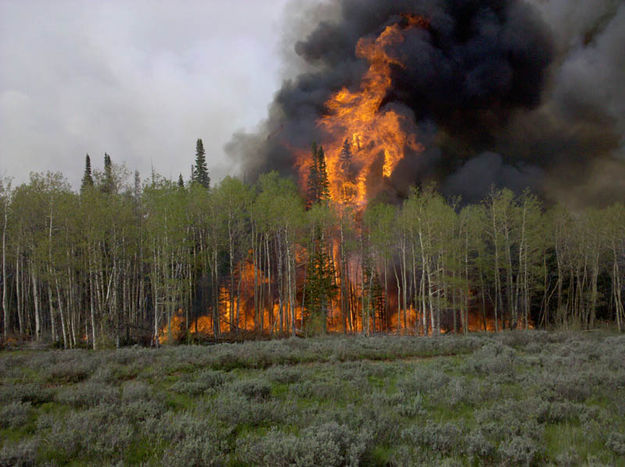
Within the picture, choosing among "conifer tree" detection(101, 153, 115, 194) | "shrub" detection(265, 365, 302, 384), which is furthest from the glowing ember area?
"shrub" detection(265, 365, 302, 384)

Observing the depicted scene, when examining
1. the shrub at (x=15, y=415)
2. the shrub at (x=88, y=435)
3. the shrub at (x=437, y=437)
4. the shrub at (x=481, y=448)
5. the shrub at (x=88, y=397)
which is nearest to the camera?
the shrub at (x=88, y=435)

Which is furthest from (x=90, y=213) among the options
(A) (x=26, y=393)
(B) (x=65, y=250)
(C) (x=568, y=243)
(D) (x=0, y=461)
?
(C) (x=568, y=243)

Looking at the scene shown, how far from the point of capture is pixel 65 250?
928 inches

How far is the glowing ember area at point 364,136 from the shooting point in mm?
67062

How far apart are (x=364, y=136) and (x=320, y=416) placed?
70795mm

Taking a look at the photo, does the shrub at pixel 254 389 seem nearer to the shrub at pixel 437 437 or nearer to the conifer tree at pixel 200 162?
the shrub at pixel 437 437

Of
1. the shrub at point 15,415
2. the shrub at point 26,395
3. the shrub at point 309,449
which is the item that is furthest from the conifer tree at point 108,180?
the shrub at point 309,449

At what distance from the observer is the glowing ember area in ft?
220

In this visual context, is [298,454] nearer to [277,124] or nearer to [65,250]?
[65,250]

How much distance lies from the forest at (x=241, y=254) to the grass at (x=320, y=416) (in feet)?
43.6

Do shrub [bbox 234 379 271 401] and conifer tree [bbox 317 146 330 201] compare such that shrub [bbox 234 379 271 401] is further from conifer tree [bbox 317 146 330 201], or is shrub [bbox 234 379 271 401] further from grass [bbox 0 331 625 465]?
conifer tree [bbox 317 146 330 201]

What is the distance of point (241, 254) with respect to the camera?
36844 millimetres

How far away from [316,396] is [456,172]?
7864cm

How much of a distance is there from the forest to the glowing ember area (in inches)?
989
